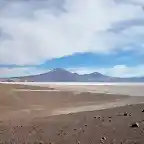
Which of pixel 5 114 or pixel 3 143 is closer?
pixel 3 143

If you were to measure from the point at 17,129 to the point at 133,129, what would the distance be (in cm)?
578

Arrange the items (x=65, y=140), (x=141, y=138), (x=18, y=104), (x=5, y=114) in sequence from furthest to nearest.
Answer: (x=18, y=104), (x=5, y=114), (x=65, y=140), (x=141, y=138)

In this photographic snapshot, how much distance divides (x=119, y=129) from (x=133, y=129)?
0.65 m

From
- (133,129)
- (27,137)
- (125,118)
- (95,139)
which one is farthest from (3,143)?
(125,118)

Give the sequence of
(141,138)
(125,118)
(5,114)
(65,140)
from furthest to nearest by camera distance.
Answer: (5,114)
(125,118)
(65,140)
(141,138)

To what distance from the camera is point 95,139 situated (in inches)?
479

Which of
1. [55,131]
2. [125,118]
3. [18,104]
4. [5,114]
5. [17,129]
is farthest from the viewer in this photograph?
[18,104]

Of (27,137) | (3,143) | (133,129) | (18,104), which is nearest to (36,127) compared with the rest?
(27,137)

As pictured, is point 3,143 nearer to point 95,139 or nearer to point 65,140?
point 65,140

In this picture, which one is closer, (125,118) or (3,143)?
(3,143)

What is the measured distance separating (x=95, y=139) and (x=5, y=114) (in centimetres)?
1251

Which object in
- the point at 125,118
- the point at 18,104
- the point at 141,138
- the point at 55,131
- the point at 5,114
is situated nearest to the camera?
the point at 141,138

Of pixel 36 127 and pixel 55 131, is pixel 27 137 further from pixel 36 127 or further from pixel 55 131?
pixel 36 127

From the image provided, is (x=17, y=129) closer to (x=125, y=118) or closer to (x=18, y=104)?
(x=125, y=118)
